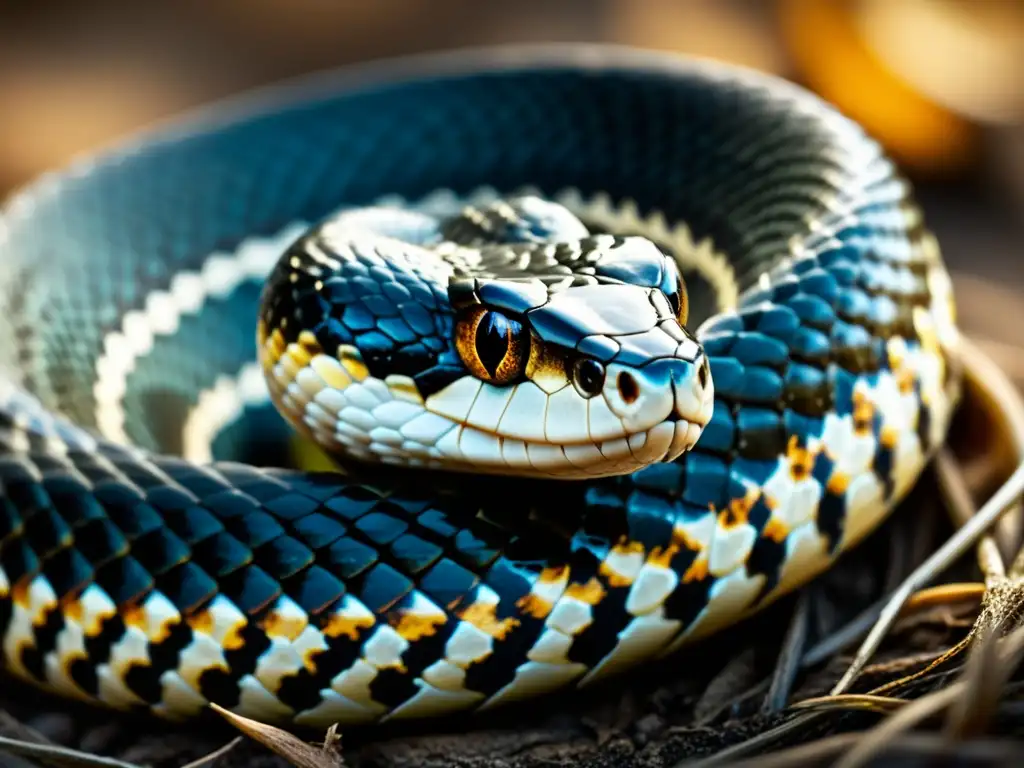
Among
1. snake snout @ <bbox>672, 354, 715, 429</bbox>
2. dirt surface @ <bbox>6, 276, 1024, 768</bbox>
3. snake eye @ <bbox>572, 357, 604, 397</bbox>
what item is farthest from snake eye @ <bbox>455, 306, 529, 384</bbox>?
dirt surface @ <bbox>6, 276, 1024, 768</bbox>

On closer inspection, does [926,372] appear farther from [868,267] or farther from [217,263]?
[217,263]

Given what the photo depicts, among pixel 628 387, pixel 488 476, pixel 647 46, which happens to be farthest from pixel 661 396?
pixel 647 46

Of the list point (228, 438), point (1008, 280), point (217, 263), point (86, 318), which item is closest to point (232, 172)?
point (217, 263)

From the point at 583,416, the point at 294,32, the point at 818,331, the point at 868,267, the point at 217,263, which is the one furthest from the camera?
the point at 294,32

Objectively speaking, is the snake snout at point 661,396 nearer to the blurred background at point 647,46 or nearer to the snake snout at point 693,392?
the snake snout at point 693,392

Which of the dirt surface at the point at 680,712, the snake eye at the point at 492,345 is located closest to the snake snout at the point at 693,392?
the snake eye at the point at 492,345

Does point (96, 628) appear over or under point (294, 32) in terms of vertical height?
under
